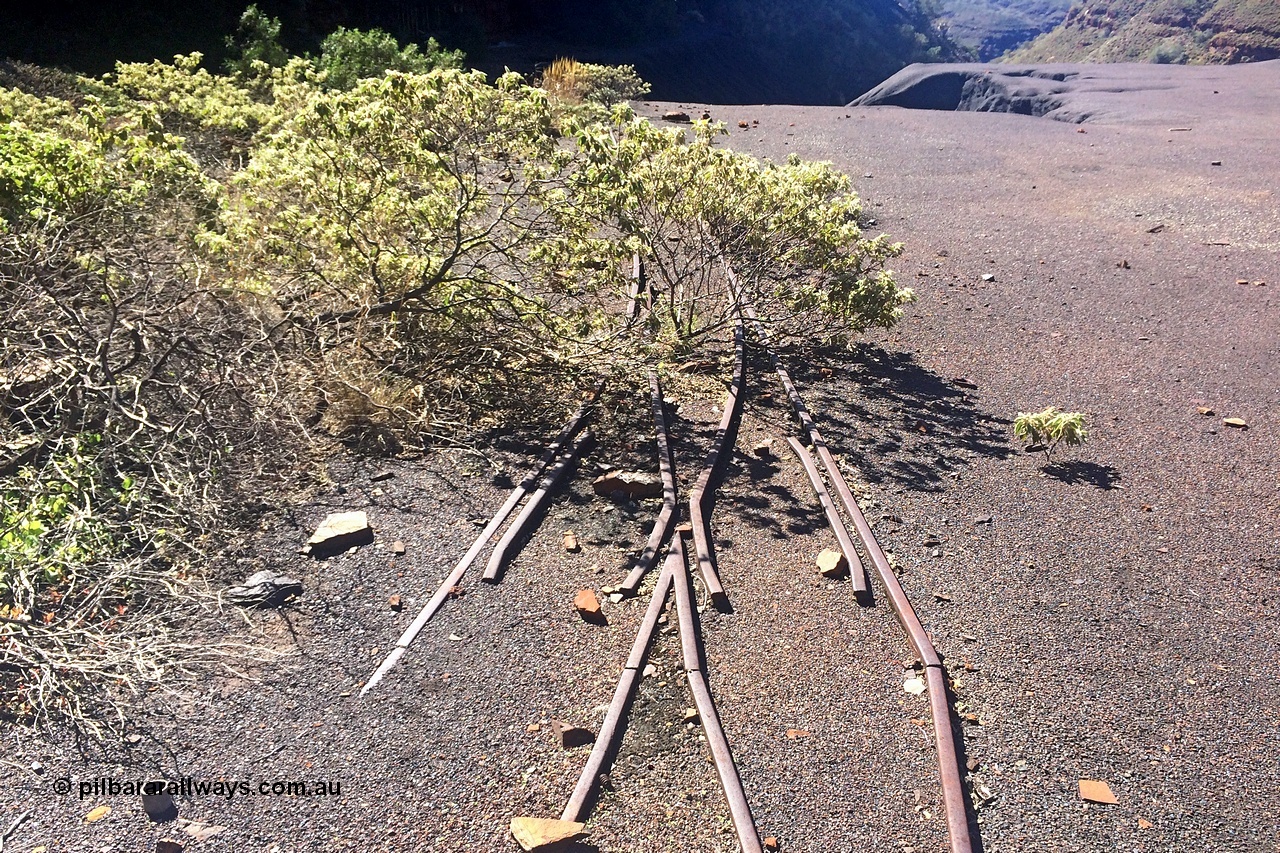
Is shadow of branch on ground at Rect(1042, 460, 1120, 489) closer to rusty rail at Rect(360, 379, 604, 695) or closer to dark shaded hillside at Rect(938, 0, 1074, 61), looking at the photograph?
rusty rail at Rect(360, 379, 604, 695)

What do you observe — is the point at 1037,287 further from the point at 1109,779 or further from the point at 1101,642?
the point at 1109,779

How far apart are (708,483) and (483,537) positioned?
5.17 ft

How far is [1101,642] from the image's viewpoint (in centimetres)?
485

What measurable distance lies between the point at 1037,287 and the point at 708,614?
7.35m

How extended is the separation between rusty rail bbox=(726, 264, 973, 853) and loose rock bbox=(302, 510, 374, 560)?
2.95m

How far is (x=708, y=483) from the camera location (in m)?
6.26

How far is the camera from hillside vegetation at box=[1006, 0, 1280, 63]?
166 ft

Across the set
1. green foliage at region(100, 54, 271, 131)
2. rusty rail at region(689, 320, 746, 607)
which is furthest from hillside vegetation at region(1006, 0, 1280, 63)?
rusty rail at region(689, 320, 746, 607)

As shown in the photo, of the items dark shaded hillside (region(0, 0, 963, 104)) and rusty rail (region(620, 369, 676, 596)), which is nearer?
rusty rail (region(620, 369, 676, 596))

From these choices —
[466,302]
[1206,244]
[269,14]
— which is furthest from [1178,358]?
[269,14]

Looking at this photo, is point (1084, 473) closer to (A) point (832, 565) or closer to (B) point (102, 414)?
(A) point (832, 565)

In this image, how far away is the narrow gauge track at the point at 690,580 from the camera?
387 centimetres

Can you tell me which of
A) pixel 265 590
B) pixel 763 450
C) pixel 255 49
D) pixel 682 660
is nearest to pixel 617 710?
pixel 682 660

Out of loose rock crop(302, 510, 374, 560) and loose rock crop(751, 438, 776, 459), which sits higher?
loose rock crop(751, 438, 776, 459)
